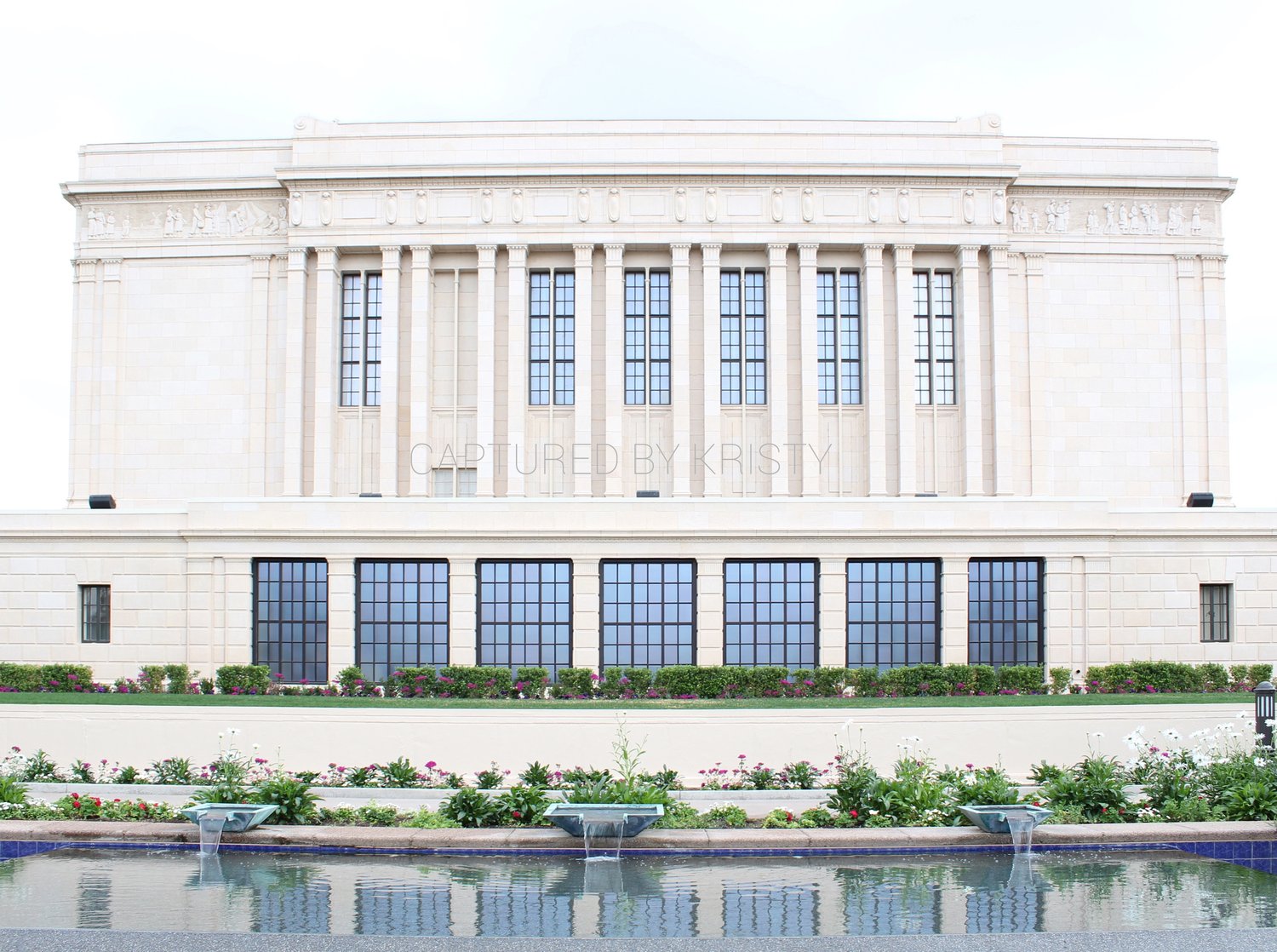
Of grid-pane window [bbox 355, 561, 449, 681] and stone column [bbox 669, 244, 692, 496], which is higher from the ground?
stone column [bbox 669, 244, 692, 496]

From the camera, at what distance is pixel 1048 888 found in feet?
43.1

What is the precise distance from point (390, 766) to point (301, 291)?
99.4 ft

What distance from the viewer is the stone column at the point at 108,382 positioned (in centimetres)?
4794

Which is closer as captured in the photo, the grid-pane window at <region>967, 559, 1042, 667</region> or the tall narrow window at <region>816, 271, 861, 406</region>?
the grid-pane window at <region>967, 559, 1042, 667</region>

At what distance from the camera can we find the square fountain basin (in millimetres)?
14602

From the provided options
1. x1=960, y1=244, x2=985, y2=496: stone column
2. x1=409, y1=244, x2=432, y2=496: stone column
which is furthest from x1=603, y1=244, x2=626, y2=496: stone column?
x1=960, y1=244, x2=985, y2=496: stone column

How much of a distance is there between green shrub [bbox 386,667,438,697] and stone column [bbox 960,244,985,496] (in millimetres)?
24202

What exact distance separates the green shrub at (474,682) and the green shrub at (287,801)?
14.1m

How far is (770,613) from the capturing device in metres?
31.5

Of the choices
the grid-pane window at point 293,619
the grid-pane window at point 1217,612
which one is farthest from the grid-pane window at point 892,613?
the grid-pane window at point 293,619

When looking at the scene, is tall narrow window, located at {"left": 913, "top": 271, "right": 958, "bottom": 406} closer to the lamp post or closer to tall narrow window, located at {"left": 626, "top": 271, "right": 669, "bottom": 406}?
tall narrow window, located at {"left": 626, "top": 271, "right": 669, "bottom": 406}

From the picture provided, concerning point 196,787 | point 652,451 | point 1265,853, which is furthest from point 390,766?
point 652,451

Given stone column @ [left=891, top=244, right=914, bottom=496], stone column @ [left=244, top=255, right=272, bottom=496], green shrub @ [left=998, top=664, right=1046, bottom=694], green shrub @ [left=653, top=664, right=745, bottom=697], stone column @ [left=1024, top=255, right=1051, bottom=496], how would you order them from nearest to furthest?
1. green shrub @ [left=653, top=664, right=745, bottom=697]
2. green shrub @ [left=998, top=664, right=1046, bottom=694]
3. stone column @ [left=891, top=244, right=914, bottom=496]
4. stone column @ [left=1024, top=255, right=1051, bottom=496]
5. stone column @ [left=244, top=255, right=272, bottom=496]

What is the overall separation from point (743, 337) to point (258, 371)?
19443 mm
